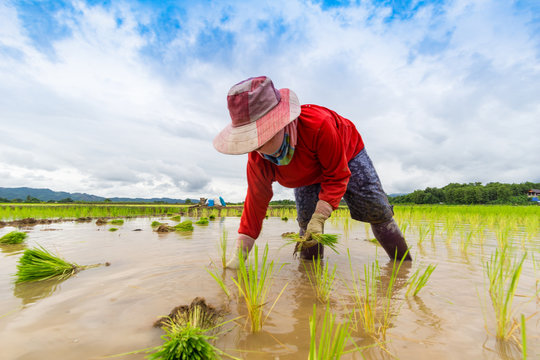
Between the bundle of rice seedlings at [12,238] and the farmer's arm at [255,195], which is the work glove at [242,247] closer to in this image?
the farmer's arm at [255,195]

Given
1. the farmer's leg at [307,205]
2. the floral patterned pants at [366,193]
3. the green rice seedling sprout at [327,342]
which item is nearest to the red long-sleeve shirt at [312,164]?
the floral patterned pants at [366,193]

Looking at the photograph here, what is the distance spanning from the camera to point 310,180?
2463 mm

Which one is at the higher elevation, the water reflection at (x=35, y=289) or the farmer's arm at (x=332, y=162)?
the farmer's arm at (x=332, y=162)

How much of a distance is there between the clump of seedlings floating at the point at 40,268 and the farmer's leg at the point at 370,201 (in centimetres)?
258

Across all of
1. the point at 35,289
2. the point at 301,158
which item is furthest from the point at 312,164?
the point at 35,289

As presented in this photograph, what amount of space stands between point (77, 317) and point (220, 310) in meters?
0.75

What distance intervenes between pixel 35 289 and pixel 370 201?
2753 mm

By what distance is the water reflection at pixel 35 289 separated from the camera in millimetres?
1666

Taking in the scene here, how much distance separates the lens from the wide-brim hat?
1.63 m

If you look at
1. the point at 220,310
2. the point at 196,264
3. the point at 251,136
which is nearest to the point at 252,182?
the point at 251,136

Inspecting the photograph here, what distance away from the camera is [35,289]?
1847mm

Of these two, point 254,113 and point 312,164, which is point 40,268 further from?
point 312,164

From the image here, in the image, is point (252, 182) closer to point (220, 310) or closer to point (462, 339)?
point (220, 310)

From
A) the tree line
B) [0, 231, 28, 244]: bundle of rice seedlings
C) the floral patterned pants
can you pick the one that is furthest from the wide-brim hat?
the tree line
